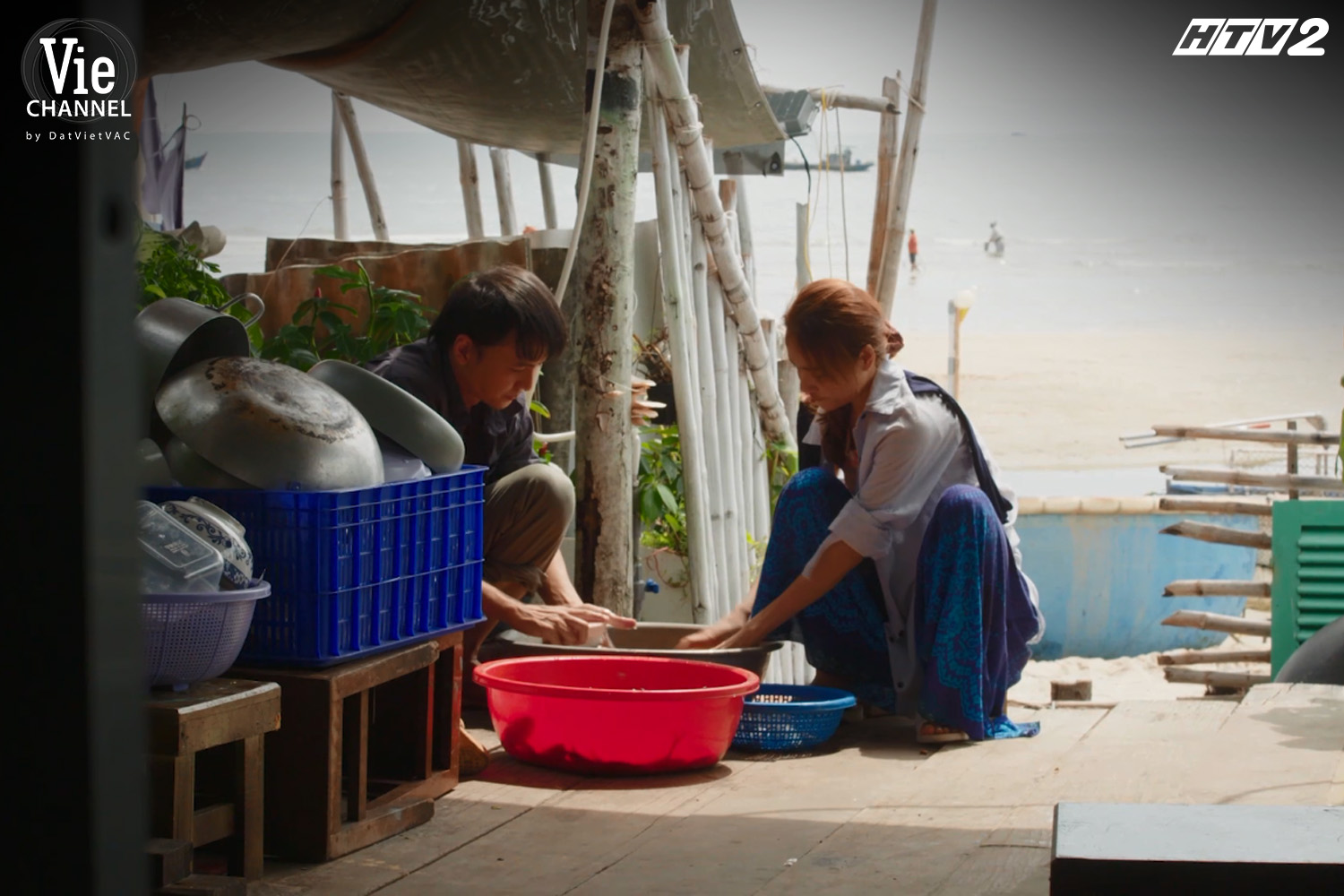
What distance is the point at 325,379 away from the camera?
269 cm

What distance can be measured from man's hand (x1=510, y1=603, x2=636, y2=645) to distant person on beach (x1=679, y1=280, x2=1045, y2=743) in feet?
1.15

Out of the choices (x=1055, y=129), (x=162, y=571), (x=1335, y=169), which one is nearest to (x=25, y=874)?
(x=162, y=571)

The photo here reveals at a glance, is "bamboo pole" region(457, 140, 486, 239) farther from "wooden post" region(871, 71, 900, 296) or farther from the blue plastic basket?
the blue plastic basket

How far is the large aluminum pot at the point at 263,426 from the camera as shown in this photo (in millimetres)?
2334

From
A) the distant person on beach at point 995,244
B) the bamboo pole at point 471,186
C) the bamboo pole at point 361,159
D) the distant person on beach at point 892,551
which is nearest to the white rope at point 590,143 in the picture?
the distant person on beach at point 892,551

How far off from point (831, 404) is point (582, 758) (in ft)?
3.72

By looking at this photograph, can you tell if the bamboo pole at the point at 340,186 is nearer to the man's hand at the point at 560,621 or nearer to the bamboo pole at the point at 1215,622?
the man's hand at the point at 560,621

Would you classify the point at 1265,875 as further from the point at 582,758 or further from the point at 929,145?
the point at 929,145

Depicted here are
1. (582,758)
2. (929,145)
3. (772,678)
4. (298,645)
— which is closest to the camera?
(298,645)

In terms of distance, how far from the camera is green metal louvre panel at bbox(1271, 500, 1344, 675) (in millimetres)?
6285

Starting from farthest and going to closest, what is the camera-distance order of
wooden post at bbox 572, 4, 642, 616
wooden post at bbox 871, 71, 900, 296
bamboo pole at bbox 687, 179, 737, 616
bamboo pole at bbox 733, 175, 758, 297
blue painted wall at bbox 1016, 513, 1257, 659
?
blue painted wall at bbox 1016, 513, 1257, 659, wooden post at bbox 871, 71, 900, 296, bamboo pole at bbox 733, 175, 758, 297, bamboo pole at bbox 687, 179, 737, 616, wooden post at bbox 572, 4, 642, 616

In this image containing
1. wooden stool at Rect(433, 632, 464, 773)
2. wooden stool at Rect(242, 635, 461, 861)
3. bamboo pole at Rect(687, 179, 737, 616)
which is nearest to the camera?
wooden stool at Rect(242, 635, 461, 861)

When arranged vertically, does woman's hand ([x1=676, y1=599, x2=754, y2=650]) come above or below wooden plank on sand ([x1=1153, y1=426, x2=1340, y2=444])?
below

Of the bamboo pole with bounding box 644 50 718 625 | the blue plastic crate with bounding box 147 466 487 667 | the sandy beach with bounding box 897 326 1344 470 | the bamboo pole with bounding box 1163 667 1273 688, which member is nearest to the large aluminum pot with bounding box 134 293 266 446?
the blue plastic crate with bounding box 147 466 487 667
